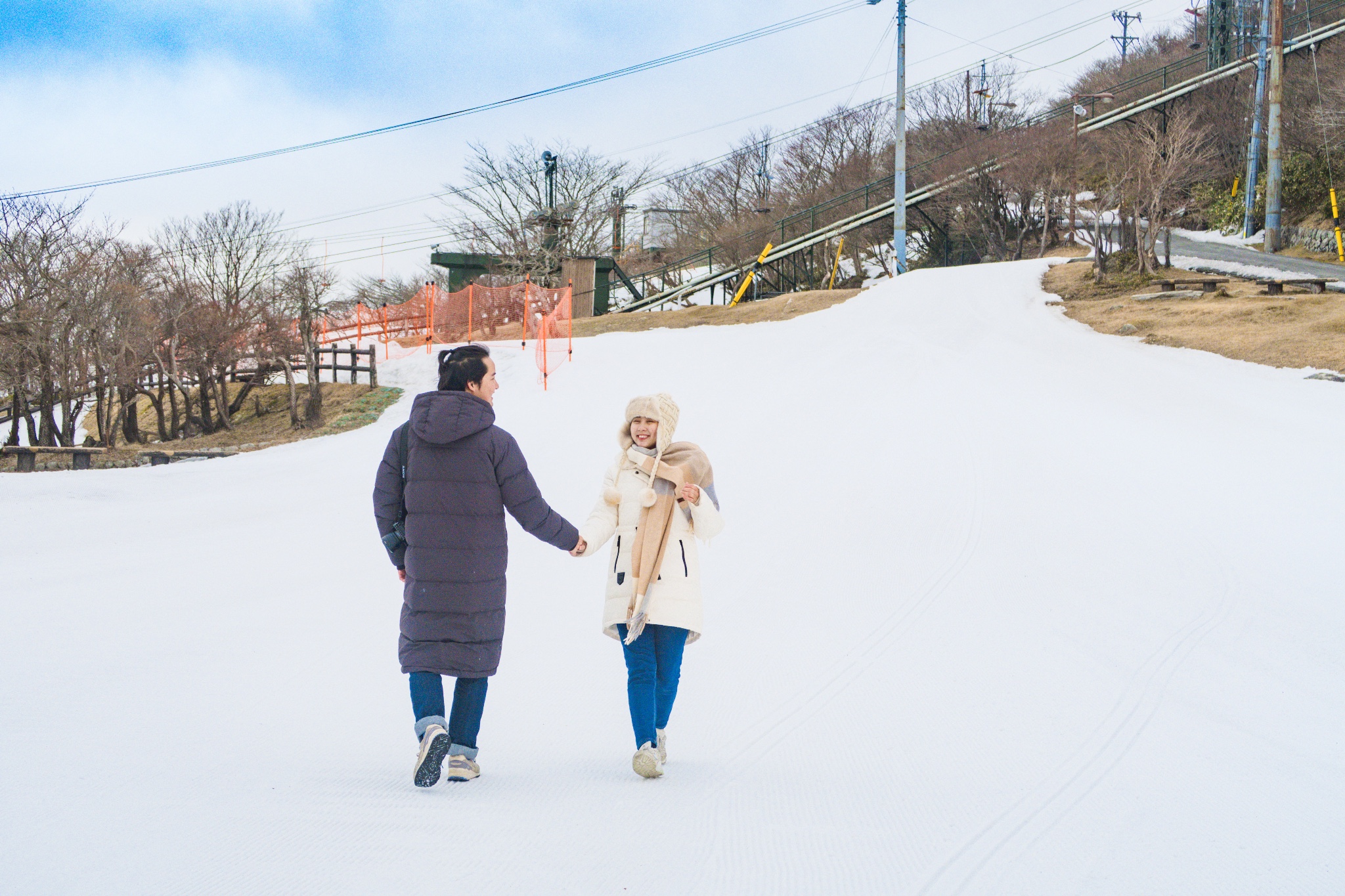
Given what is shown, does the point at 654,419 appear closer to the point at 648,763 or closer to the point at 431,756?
the point at 648,763

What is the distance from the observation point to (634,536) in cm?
386

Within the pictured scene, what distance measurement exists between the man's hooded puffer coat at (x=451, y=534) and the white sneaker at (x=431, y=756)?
219mm

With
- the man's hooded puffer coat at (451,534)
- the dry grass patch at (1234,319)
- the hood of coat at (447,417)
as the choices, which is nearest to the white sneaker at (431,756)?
the man's hooded puffer coat at (451,534)

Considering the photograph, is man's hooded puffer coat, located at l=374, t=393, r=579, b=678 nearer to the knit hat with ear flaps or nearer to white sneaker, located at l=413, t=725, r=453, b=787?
white sneaker, located at l=413, t=725, r=453, b=787

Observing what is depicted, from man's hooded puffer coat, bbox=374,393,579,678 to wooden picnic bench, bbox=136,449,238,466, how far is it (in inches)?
517

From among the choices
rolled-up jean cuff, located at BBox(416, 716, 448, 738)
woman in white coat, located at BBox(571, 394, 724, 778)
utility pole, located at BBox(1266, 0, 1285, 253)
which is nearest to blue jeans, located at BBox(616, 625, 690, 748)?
woman in white coat, located at BBox(571, 394, 724, 778)

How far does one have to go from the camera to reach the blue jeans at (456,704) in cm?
356

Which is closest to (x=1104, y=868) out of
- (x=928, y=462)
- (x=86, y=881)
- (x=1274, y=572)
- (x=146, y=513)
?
(x=86, y=881)

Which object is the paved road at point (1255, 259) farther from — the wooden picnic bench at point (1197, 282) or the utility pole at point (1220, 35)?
the utility pole at point (1220, 35)

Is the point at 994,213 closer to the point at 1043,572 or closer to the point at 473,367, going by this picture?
the point at 1043,572

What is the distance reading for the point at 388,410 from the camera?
52.5ft

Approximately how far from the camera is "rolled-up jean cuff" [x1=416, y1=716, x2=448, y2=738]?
353 cm

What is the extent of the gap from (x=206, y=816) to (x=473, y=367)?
178 cm

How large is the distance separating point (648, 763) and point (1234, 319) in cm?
1551
